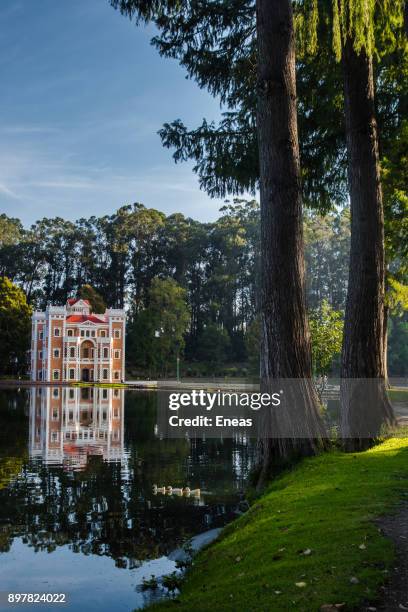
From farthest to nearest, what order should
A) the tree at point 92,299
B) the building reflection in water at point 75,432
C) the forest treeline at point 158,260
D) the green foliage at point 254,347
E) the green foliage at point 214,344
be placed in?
the forest treeline at point 158,260
the green foliage at point 214,344
the tree at point 92,299
the green foliage at point 254,347
the building reflection in water at point 75,432

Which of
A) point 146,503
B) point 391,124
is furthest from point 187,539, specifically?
point 391,124

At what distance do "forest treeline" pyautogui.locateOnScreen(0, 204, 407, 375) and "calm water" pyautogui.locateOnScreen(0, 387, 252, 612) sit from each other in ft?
164

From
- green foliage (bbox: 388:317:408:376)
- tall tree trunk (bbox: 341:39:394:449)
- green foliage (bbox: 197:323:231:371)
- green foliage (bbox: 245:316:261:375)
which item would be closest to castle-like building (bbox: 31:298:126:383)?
green foliage (bbox: 197:323:231:371)

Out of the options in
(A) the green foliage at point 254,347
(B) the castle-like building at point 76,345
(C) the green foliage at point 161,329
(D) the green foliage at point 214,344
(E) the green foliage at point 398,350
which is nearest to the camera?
(A) the green foliage at point 254,347

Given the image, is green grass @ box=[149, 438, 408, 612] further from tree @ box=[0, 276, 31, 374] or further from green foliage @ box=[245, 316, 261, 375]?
tree @ box=[0, 276, 31, 374]

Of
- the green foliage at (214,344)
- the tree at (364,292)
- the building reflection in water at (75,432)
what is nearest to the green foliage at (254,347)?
the building reflection in water at (75,432)

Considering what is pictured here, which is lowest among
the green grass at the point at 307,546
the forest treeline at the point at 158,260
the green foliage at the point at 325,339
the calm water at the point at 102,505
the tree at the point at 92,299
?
the calm water at the point at 102,505

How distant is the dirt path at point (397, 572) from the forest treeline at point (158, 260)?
63072mm

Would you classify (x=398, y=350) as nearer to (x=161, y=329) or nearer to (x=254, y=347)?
(x=254, y=347)

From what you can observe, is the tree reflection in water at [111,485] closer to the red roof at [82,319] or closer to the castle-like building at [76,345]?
the castle-like building at [76,345]

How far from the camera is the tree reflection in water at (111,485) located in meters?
8.90

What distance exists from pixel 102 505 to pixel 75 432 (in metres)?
10.2

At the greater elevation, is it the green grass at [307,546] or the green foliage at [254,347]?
the green foliage at [254,347]

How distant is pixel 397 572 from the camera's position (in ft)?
12.9
